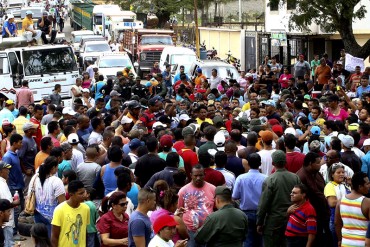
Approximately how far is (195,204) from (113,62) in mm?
23288

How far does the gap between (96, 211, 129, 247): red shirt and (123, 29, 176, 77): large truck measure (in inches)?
1217

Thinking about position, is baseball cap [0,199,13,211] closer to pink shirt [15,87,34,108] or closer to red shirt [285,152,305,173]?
red shirt [285,152,305,173]

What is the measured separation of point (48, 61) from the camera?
2739cm

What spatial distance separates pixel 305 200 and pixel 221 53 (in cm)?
4078

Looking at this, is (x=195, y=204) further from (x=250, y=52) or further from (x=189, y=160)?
(x=250, y=52)

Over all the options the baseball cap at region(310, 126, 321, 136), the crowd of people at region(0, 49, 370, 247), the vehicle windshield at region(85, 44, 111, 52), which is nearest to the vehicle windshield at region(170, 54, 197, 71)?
the vehicle windshield at region(85, 44, 111, 52)

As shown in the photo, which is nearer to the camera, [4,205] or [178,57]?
[4,205]

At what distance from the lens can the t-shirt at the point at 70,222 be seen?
9.59 metres

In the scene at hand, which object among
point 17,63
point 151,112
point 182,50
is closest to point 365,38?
point 182,50

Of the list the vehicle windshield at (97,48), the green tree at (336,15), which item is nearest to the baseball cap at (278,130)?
the green tree at (336,15)

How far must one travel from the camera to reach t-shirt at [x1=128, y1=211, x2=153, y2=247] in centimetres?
887

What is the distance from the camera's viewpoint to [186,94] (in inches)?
856

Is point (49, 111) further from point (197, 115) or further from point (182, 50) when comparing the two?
point (182, 50)

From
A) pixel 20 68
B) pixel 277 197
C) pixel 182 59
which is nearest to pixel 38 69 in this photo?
pixel 20 68
